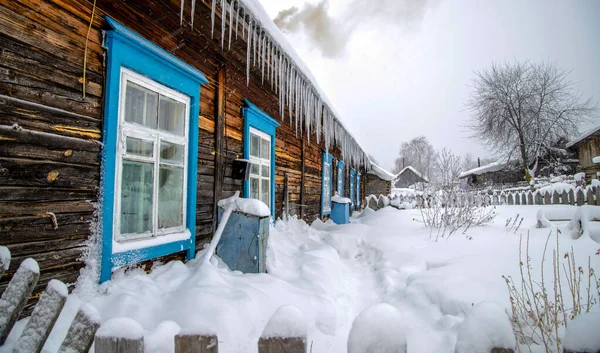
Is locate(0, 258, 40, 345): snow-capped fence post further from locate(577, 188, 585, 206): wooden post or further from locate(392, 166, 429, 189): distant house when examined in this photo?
locate(392, 166, 429, 189): distant house

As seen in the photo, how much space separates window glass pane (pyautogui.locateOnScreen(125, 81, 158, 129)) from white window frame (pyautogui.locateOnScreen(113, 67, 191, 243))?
0.05 meters

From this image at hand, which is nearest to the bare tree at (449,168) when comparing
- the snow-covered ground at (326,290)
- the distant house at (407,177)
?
the snow-covered ground at (326,290)

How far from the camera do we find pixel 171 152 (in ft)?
10.2

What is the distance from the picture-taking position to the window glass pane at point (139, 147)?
2603 mm

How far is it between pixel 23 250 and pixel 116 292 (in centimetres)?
66

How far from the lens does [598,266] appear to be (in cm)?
325

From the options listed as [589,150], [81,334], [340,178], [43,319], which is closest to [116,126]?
[43,319]

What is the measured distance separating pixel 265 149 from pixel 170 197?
8.40ft

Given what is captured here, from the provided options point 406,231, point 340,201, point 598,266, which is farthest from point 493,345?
point 340,201

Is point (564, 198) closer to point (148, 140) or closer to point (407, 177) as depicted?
point (148, 140)

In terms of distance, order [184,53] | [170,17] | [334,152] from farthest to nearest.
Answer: [334,152]
[184,53]
[170,17]

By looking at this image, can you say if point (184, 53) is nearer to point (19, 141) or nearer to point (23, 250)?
point (19, 141)

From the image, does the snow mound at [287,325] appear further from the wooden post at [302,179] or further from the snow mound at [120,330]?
the wooden post at [302,179]

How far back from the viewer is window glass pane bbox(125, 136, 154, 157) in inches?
102
